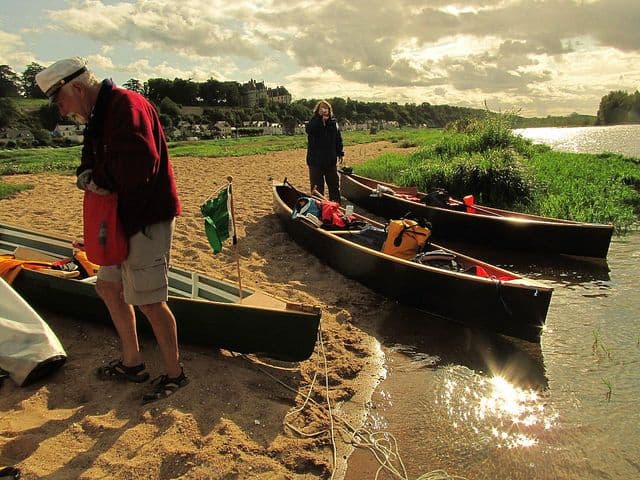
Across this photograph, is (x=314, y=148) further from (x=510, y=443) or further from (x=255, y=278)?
(x=510, y=443)

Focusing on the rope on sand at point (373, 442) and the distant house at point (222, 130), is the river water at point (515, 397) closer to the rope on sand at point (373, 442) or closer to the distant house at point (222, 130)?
the rope on sand at point (373, 442)

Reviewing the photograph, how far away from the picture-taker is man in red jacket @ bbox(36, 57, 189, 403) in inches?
104

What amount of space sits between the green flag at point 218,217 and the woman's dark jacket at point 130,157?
745mm

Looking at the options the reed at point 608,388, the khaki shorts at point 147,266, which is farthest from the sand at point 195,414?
the reed at point 608,388

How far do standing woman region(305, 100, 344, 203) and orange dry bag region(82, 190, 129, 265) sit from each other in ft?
21.3

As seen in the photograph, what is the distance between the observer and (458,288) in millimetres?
4688

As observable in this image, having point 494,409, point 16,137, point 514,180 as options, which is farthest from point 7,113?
point 494,409

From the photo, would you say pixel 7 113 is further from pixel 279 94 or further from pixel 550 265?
pixel 279 94

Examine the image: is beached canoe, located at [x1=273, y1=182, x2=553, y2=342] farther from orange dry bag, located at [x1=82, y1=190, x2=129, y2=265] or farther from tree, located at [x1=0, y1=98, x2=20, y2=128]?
tree, located at [x1=0, y1=98, x2=20, y2=128]

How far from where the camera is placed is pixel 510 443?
329cm

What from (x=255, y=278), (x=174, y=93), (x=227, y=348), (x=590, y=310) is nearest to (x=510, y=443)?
(x=227, y=348)

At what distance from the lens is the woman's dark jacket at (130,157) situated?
263 centimetres

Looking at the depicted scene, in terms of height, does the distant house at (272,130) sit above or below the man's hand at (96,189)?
above

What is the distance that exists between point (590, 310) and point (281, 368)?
4073mm
